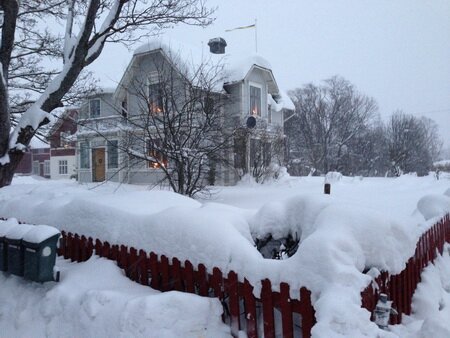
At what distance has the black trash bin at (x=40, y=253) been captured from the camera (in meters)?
4.37

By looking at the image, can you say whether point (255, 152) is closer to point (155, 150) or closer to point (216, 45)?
point (216, 45)

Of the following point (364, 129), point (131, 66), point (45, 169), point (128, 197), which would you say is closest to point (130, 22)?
point (128, 197)

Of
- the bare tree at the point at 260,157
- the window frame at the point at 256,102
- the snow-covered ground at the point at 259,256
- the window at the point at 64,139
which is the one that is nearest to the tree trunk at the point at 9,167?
the window at the point at 64,139

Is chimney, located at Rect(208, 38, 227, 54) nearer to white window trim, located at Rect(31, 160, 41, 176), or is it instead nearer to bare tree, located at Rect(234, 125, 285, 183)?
bare tree, located at Rect(234, 125, 285, 183)

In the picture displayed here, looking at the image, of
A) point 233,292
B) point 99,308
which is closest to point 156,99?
point 99,308

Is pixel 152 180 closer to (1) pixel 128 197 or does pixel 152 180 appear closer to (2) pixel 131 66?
(2) pixel 131 66

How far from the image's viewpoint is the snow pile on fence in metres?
3.24

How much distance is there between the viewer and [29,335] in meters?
3.87

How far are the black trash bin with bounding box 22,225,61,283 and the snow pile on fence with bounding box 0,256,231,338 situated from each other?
7.2 inches

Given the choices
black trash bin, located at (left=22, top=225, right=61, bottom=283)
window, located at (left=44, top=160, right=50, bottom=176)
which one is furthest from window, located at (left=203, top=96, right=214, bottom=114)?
window, located at (left=44, top=160, right=50, bottom=176)

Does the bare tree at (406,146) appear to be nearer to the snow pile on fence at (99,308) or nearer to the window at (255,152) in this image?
the window at (255,152)

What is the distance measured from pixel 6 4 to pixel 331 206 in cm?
986

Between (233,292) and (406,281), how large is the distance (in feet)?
6.68

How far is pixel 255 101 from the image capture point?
23203 millimetres
